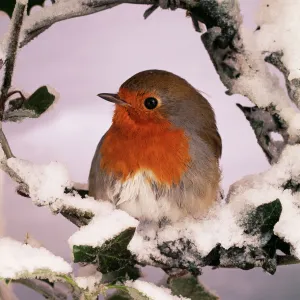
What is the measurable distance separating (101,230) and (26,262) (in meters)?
0.11

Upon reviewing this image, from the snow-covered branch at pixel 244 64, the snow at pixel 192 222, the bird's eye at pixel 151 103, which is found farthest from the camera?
the bird's eye at pixel 151 103

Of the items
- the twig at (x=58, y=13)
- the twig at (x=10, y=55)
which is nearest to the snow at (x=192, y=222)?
the twig at (x=10, y=55)

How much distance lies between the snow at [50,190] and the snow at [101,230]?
5 centimetres

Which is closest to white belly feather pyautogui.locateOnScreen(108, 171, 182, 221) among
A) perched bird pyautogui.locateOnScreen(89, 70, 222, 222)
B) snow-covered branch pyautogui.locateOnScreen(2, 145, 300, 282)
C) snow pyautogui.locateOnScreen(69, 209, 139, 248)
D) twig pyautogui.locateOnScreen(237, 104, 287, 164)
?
perched bird pyautogui.locateOnScreen(89, 70, 222, 222)

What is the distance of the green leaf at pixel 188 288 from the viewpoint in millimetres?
954

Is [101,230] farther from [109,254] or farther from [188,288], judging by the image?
[188,288]

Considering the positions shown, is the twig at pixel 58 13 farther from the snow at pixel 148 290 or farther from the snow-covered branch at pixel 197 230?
the snow at pixel 148 290

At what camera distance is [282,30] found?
0.94m

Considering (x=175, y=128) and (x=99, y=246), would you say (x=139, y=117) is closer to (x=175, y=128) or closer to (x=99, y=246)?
(x=175, y=128)

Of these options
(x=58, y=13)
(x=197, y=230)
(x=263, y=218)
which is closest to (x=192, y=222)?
(x=197, y=230)

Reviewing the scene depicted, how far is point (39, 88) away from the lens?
0.90 meters

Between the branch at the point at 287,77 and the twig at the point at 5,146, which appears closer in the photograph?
the twig at the point at 5,146

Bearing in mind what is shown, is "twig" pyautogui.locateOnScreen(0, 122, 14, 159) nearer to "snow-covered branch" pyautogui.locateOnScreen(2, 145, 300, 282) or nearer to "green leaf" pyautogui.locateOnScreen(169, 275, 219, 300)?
"snow-covered branch" pyautogui.locateOnScreen(2, 145, 300, 282)

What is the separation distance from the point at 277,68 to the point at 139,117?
342mm
